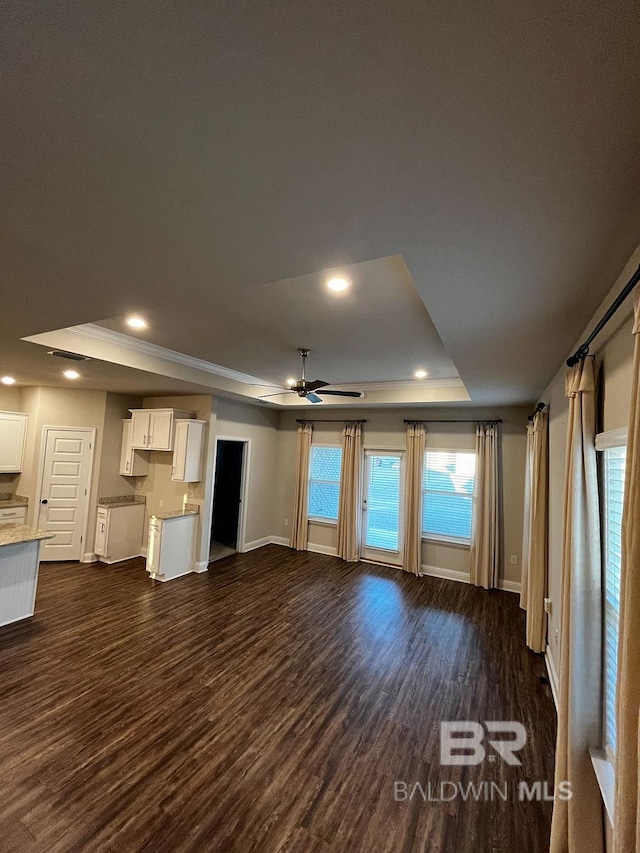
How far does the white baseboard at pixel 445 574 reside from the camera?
224 inches

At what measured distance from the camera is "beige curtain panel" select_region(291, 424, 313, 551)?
701 cm

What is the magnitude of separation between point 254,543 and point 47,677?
417 cm

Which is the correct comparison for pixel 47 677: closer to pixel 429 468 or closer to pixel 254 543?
pixel 254 543

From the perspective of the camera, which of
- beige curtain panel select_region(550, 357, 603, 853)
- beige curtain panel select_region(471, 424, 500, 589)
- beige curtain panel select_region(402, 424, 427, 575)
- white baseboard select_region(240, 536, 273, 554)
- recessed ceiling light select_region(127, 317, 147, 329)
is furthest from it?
white baseboard select_region(240, 536, 273, 554)

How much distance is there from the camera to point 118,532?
584 centimetres

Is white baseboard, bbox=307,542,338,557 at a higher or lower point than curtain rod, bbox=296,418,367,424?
lower

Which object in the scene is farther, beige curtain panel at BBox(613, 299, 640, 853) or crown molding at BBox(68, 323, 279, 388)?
crown molding at BBox(68, 323, 279, 388)

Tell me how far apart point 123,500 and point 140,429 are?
1.30m

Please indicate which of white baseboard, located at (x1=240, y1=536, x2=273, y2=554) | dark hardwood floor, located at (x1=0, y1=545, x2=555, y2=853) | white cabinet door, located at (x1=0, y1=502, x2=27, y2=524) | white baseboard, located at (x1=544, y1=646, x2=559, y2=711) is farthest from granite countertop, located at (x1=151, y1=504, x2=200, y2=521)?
white baseboard, located at (x1=544, y1=646, x2=559, y2=711)

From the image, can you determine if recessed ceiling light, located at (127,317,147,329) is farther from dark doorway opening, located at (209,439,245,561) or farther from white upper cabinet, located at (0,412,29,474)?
dark doorway opening, located at (209,439,245,561)

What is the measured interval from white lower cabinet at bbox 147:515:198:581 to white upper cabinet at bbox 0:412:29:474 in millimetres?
2487

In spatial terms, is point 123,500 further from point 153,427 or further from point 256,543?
point 256,543

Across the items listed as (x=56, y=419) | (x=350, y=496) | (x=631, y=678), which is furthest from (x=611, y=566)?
(x=56, y=419)

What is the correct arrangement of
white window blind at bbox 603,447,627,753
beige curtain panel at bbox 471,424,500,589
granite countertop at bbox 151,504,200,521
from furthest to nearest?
beige curtain panel at bbox 471,424,500,589 → granite countertop at bbox 151,504,200,521 → white window blind at bbox 603,447,627,753
